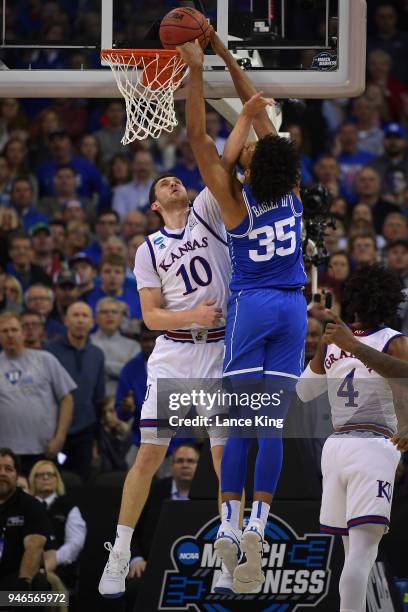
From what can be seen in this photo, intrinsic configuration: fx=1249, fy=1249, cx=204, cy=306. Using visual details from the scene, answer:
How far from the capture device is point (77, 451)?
12.8 m

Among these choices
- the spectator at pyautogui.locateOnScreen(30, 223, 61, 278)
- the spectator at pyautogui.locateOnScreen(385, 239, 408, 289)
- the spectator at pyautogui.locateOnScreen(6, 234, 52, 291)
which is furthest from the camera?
the spectator at pyautogui.locateOnScreen(30, 223, 61, 278)

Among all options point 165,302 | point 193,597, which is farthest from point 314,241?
point 193,597

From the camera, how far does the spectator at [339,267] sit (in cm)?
1384

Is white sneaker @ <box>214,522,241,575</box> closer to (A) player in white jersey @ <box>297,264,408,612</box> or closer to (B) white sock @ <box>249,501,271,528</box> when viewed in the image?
(B) white sock @ <box>249,501,271,528</box>

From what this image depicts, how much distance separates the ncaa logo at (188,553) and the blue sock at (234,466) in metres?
1.95

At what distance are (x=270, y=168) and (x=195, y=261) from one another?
3.32ft

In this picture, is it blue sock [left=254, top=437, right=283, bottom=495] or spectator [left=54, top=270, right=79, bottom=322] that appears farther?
spectator [left=54, top=270, right=79, bottom=322]

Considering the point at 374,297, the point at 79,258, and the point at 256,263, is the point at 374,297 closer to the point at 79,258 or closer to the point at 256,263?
the point at 256,263

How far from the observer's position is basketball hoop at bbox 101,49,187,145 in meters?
8.88

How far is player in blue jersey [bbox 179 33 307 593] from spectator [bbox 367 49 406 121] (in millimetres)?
9233

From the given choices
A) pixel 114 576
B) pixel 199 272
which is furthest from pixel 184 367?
pixel 114 576

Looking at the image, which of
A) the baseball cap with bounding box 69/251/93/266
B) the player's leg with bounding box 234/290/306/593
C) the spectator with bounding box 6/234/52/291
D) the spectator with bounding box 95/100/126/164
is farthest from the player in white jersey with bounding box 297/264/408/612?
the spectator with bounding box 95/100/126/164

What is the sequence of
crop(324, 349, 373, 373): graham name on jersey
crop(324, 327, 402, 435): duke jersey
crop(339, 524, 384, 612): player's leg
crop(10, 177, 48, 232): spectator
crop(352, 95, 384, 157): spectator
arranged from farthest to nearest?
crop(352, 95, 384, 157): spectator < crop(10, 177, 48, 232): spectator < crop(324, 349, 373, 373): graham name on jersey < crop(324, 327, 402, 435): duke jersey < crop(339, 524, 384, 612): player's leg

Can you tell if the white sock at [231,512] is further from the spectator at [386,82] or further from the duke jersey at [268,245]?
the spectator at [386,82]
